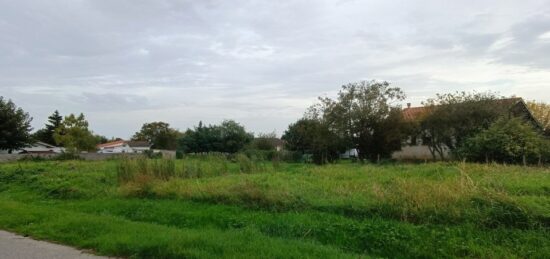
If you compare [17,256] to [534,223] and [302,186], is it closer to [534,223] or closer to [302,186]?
[302,186]

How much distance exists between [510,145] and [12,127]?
53.9 metres

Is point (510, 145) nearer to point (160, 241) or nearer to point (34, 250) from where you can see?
point (160, 241)

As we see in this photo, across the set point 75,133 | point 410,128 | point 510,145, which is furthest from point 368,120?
point 75,133

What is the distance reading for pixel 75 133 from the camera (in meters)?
74.4

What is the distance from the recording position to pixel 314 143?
45438 mm

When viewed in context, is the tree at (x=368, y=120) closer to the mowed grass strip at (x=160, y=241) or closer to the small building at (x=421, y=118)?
the small building at (x=421, y=118)

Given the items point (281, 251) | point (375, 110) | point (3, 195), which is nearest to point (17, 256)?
point (281, 251)

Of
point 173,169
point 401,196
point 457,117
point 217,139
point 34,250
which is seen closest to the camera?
point 34,250

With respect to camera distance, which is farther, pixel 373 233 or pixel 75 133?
pixel 75 133

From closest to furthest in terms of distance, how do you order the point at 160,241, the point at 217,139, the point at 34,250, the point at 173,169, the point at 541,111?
the point at 160,241
the point at 34,250
the point at 173,169
the point at 541,111
the point at 217,139

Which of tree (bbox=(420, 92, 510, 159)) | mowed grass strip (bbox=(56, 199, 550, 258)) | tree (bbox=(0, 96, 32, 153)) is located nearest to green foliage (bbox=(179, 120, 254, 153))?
tree (bbox=(0, 96, 32, 153))

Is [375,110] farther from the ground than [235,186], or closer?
farther from the ground

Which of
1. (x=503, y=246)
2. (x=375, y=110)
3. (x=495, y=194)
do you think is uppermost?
(x=375, y=110)

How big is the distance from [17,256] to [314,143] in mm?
38378
